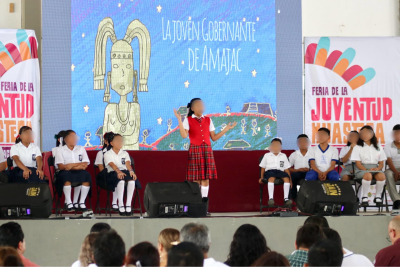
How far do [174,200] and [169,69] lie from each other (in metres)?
2.53

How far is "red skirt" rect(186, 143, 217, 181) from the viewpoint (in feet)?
18.7

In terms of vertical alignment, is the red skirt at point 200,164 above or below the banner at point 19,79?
below

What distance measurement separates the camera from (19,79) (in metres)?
6.55

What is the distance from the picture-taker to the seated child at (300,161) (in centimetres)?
629

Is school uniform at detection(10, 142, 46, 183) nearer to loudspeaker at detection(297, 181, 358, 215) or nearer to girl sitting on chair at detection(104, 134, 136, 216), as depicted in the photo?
girl sitting on chair at detection(104, 134, 136, 216)

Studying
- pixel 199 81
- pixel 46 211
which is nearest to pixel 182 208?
pixel 46 211

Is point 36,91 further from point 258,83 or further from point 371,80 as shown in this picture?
point 371,80

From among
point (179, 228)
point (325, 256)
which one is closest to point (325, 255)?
point (325, 256)

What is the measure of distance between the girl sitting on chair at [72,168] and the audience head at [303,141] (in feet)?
8.92

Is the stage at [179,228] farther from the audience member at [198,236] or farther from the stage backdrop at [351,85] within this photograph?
the stage backdrop at [351,85]

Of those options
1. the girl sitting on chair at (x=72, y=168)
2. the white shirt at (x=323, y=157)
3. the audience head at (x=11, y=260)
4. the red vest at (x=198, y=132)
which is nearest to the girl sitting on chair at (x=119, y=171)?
the girl sitting on chair at (x=72, y=168)

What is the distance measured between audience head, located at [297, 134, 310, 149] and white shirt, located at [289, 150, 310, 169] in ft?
0.31

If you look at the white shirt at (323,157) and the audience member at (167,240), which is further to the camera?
the white shirt at (323,157)

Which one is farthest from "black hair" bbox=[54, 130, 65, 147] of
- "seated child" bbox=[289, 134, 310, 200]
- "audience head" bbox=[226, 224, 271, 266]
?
"audience head" bbox=[226, 224, 271, 266]
